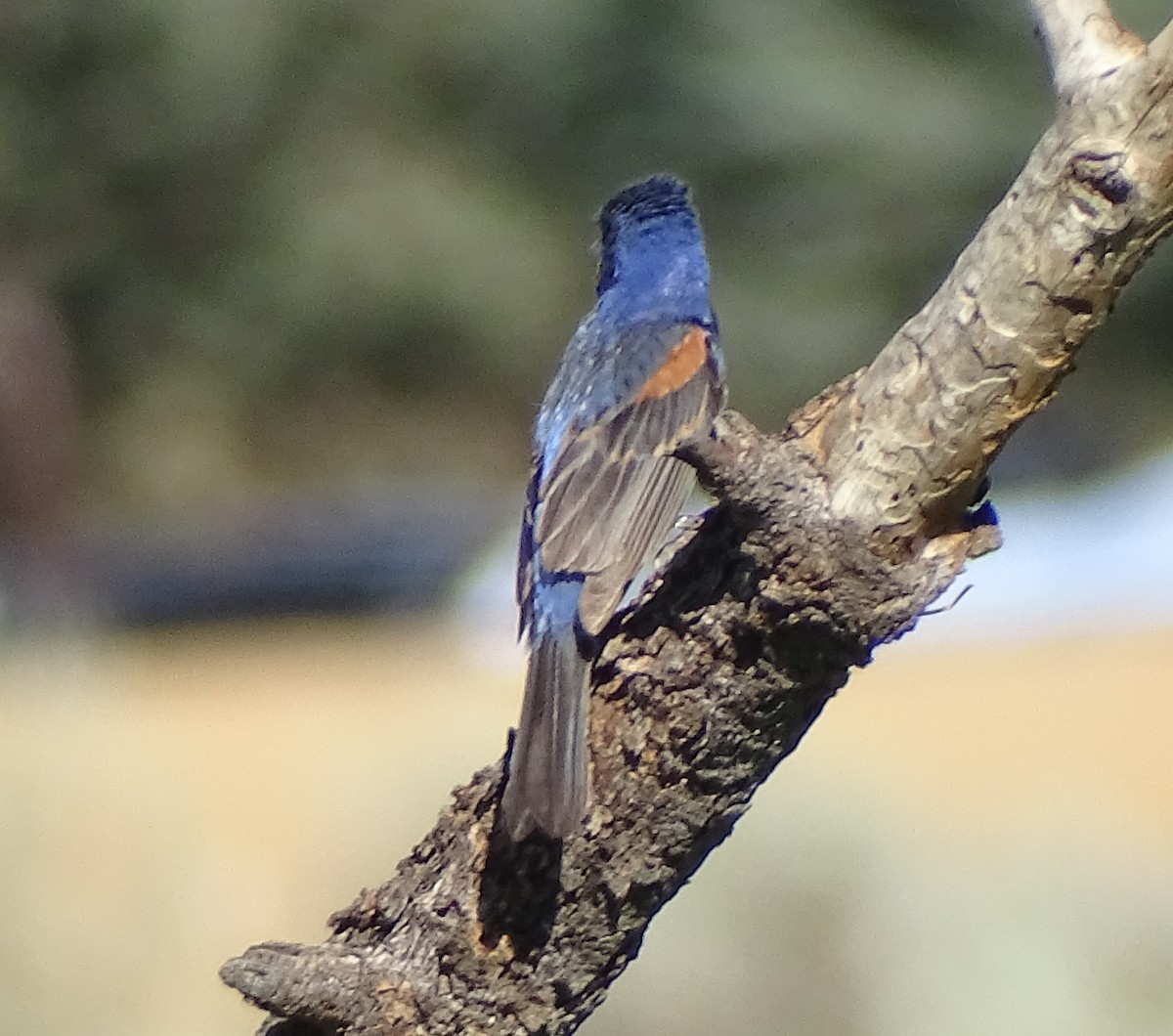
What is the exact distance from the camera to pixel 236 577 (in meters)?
14.6

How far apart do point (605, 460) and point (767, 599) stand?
3.87ft

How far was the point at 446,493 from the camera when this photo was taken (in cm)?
1833

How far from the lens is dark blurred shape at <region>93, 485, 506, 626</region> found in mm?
14297

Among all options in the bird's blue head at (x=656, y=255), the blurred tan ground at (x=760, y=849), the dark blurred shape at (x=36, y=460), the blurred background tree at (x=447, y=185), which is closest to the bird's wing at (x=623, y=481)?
the bird's blue head at (x=656, y=255)

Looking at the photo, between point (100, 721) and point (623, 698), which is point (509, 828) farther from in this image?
point (100, 721)

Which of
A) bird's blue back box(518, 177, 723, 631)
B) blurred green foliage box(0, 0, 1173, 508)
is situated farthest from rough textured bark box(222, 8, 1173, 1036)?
blurred green foliage box(0, 0, 1173, 508)

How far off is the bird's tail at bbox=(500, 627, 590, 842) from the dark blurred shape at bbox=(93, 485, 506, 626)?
1143 centimetres

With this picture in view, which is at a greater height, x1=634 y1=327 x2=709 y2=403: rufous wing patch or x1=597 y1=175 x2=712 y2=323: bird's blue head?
x1=597 y1=175 x2=712 y2=323: bird's blue head

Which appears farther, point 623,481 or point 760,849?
point 760,849

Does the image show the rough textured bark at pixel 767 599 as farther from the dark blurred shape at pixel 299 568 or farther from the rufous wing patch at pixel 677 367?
the dark blurred shape at pixel 299 568

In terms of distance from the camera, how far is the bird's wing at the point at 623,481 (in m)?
3.31

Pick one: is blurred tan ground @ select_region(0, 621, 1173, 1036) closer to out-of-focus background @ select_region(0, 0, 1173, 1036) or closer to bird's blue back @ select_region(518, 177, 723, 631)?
out-of-focus background @ select_region(0, 0, 1173, 1036)

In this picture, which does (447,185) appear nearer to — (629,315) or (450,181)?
(450,181)

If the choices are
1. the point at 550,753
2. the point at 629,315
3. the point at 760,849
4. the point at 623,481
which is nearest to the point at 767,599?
the point at 550,753
